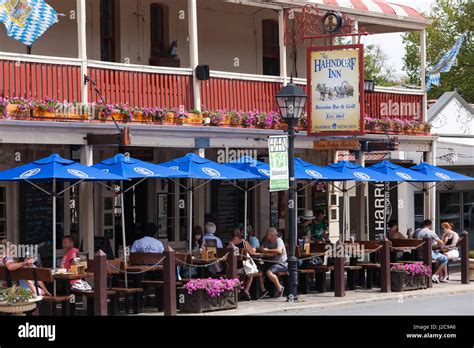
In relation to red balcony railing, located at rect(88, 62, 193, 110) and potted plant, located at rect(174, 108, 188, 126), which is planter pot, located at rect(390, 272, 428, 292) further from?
red balcony railing, located at rect(88, 62, 193, 110)

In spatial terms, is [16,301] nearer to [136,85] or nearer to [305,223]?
[136,85]

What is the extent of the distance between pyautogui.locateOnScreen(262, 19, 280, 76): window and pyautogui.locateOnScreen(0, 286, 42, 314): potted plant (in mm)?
14570

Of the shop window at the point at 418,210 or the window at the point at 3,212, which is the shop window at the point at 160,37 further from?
the shop window at the point at 418,210

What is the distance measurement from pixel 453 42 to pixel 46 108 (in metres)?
35.2

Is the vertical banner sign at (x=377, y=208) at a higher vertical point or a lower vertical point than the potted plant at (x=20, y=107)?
lower

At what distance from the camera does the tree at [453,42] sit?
171 ft

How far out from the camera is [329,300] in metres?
22.6

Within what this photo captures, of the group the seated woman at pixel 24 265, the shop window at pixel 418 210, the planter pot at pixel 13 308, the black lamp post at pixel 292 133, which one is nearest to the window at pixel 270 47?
the shop window at pixel 418 210

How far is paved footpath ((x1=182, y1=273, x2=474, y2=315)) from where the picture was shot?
21.0m

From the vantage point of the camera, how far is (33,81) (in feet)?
71.7

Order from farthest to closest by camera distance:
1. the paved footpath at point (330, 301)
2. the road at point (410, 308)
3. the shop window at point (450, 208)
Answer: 1. the shop window at point (450, 208)
2. the paved footpath at point (330, 301)
3. the road at point (410, 308)

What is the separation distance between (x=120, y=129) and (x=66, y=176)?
2.94 meters
